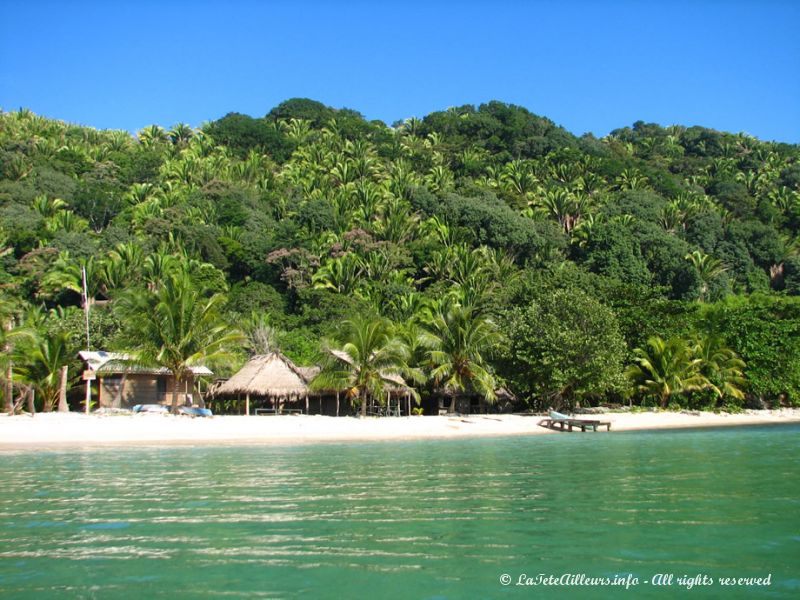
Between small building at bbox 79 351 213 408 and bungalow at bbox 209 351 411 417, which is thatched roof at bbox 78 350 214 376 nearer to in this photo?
small building at bbox 79 351 213 408

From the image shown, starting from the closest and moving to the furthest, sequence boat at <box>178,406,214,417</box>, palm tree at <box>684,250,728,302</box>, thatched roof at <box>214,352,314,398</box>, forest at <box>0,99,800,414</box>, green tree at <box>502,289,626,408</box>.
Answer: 1. boat at <box>178,406,214,417</box>
2. thatched roof at <box>214,352,314,398</box>
3. green tree at <box>502,289,626,408</box>
4. forest at <box>0,99,800,414</box>
5. palm tree at <box>684,250,728,302</box>

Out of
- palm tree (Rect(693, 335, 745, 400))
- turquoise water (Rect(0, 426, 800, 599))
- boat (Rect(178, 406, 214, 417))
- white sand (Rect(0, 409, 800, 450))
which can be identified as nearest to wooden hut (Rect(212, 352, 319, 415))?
white sand (Rect(0, 409, 800, 450))

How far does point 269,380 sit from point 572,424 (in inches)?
460

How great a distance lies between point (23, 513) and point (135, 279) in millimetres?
37413

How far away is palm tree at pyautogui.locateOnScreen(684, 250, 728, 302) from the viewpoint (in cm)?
5407

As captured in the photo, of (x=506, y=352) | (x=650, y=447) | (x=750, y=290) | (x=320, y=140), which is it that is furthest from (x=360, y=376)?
(x=320, y=140)

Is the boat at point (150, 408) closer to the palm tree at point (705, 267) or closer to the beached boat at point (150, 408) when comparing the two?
the beached boat at point (150, 408)

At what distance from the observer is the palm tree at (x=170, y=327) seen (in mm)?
25250

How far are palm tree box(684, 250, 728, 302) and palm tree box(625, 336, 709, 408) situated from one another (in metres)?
22.2

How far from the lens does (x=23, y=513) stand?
34.1 feet

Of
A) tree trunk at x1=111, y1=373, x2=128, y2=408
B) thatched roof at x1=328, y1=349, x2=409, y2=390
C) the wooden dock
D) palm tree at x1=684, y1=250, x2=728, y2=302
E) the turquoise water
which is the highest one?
palm tree at x1=684, y1=250, x2=728, y2=302

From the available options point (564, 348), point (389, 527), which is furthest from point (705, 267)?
point (389, 527)


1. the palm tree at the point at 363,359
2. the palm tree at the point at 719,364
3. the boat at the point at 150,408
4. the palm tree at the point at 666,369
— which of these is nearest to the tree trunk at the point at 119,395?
the boat at the point at 150,408

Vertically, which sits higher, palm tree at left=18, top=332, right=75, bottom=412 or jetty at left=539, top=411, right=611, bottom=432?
palm tree at left=18, top=332, right=75, bottom=412
